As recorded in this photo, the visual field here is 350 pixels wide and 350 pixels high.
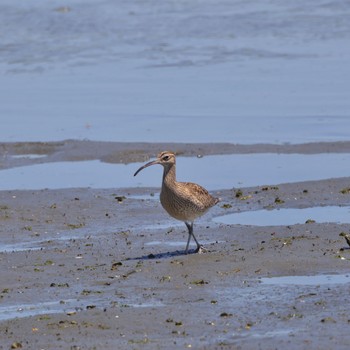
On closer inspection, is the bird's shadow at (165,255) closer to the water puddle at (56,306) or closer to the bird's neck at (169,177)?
the bird's neck at (169,177)

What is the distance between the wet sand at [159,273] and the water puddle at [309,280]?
10 cm

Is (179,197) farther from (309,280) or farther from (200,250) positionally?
(309,280)

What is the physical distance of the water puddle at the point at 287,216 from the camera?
12320mm

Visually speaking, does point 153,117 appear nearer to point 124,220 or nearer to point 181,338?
point 124,220

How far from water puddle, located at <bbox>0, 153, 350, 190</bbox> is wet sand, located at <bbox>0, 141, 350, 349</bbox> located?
399 mm

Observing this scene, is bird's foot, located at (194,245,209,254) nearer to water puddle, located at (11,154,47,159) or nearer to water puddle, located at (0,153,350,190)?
water puddle, located at (0,153,350,190)

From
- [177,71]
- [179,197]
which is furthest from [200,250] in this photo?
[177,71]

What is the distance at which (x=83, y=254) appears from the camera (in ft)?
36.7

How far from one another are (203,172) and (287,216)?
2.53m

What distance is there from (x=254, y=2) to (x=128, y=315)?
24855mm

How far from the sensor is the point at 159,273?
404 inches

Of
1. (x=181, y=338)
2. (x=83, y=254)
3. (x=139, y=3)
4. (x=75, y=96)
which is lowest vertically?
(x=139, y=3)

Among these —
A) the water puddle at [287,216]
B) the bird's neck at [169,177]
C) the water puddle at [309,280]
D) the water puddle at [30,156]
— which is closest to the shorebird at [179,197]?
the bird's neck at [169,177]

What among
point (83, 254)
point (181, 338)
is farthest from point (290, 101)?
point (181, 338)
